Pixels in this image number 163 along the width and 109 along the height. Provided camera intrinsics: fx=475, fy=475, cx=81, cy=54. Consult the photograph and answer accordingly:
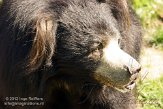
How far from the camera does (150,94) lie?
15.1ft

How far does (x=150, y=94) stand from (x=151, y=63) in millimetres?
512

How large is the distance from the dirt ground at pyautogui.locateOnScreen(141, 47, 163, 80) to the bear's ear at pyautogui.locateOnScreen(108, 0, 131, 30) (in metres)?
1.34

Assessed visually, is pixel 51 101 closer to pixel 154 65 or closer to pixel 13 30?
pixel 13 30

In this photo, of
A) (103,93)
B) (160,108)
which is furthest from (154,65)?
(103,93)

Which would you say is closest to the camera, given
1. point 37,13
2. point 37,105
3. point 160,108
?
point 37,13

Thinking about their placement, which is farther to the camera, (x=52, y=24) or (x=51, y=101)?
(x=51, y=101)

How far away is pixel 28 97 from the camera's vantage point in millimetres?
3229

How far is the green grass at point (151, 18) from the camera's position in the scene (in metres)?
5.32

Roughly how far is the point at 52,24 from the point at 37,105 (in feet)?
2.04

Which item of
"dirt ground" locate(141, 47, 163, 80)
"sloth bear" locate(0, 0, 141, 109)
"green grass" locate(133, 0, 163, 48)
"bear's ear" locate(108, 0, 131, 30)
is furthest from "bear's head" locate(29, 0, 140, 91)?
"green grass" locate(133, 0, 163, 48)

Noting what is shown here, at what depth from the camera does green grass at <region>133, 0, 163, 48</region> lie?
17.5 ft

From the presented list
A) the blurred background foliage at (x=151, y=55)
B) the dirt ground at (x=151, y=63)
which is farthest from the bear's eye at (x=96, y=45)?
the dirt ground at (x=151, y=63)

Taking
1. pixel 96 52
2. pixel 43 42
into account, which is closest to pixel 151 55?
pixel 96 52

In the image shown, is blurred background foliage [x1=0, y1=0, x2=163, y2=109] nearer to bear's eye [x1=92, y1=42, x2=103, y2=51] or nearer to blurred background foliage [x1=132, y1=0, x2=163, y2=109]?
blurred background foliage [x1=132, y1=0, x2=163, y2=109]
